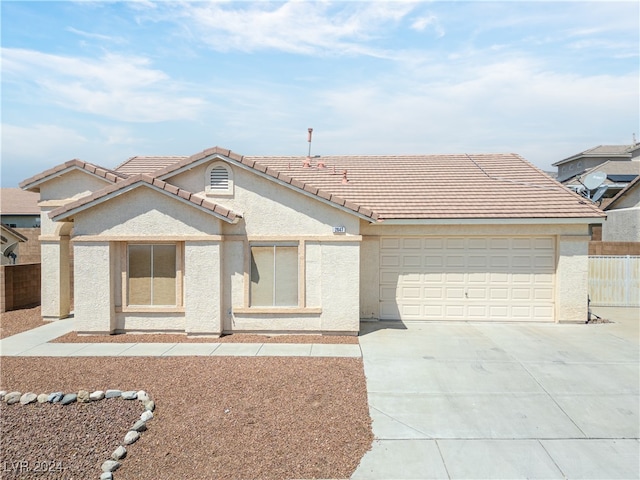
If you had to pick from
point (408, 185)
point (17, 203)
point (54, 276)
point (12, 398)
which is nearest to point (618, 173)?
point (408, 185)

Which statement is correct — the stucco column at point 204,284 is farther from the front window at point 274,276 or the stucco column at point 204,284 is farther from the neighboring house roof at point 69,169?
the neighboring house roof at point 69,169

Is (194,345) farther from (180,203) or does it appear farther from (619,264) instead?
(619,264)

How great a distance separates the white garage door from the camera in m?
12.4

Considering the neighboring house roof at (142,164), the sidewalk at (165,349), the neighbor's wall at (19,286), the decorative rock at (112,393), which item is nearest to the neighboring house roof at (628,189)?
the sidewalk at (165,349)

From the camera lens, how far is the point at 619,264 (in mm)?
14609

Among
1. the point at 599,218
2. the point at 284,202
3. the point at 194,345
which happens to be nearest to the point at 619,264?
the point at 599,218

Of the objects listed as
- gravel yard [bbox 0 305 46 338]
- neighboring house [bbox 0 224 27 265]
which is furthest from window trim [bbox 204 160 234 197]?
neighboring house [bbox 0 224 27 265]

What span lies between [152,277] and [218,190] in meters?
2.59

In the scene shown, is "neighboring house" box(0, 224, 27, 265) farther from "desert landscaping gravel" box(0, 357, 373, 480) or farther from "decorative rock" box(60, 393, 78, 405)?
"decorative rock" box(60, 393, 78, 405)

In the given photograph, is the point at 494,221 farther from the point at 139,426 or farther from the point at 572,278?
the point at 139,426

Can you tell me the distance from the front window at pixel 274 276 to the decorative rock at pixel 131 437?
5.20 m

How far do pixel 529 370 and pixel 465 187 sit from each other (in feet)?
22.6

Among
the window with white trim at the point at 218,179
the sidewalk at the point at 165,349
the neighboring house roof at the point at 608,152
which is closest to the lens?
the sidewalk at the point at 165,349

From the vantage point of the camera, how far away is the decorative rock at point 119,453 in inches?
207
